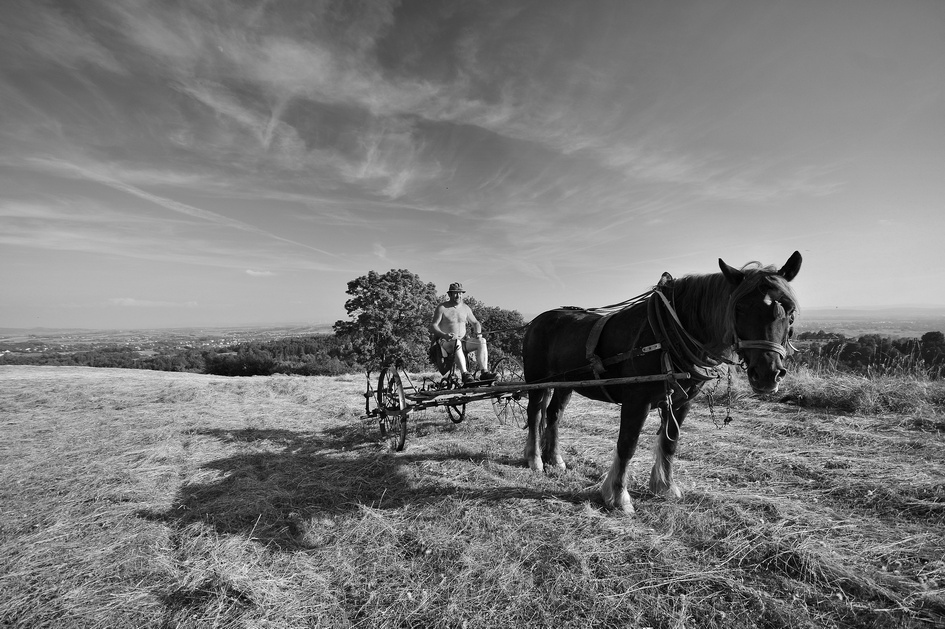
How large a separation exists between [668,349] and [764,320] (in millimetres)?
852

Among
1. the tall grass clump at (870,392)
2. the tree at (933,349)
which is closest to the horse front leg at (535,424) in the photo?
the tall grass clump at (870,392)

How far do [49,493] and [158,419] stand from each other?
391cm

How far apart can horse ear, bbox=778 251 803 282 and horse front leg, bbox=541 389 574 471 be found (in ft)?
8.99

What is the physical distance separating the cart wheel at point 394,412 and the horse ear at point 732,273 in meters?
4.40

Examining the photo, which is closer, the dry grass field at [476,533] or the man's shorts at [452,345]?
the dry grass field at [476,533]

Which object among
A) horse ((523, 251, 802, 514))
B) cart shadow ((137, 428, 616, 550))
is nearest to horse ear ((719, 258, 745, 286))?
horse ((523, 251, 802, 514))

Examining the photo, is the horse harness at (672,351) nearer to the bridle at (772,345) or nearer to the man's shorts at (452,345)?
the bridle at (772,345)

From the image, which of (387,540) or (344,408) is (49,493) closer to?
(387,540)

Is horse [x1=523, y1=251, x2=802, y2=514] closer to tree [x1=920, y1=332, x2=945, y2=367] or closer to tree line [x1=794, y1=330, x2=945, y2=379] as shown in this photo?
tree line [x1=794, y1=330, x2=945, y2=379]

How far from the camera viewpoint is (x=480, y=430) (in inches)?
276

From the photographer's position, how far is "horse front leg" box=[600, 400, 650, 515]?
3711 mm

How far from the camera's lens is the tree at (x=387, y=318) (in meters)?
29.0

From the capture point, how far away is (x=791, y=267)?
9.95ft

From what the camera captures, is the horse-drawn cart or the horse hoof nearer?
the horse hoof
